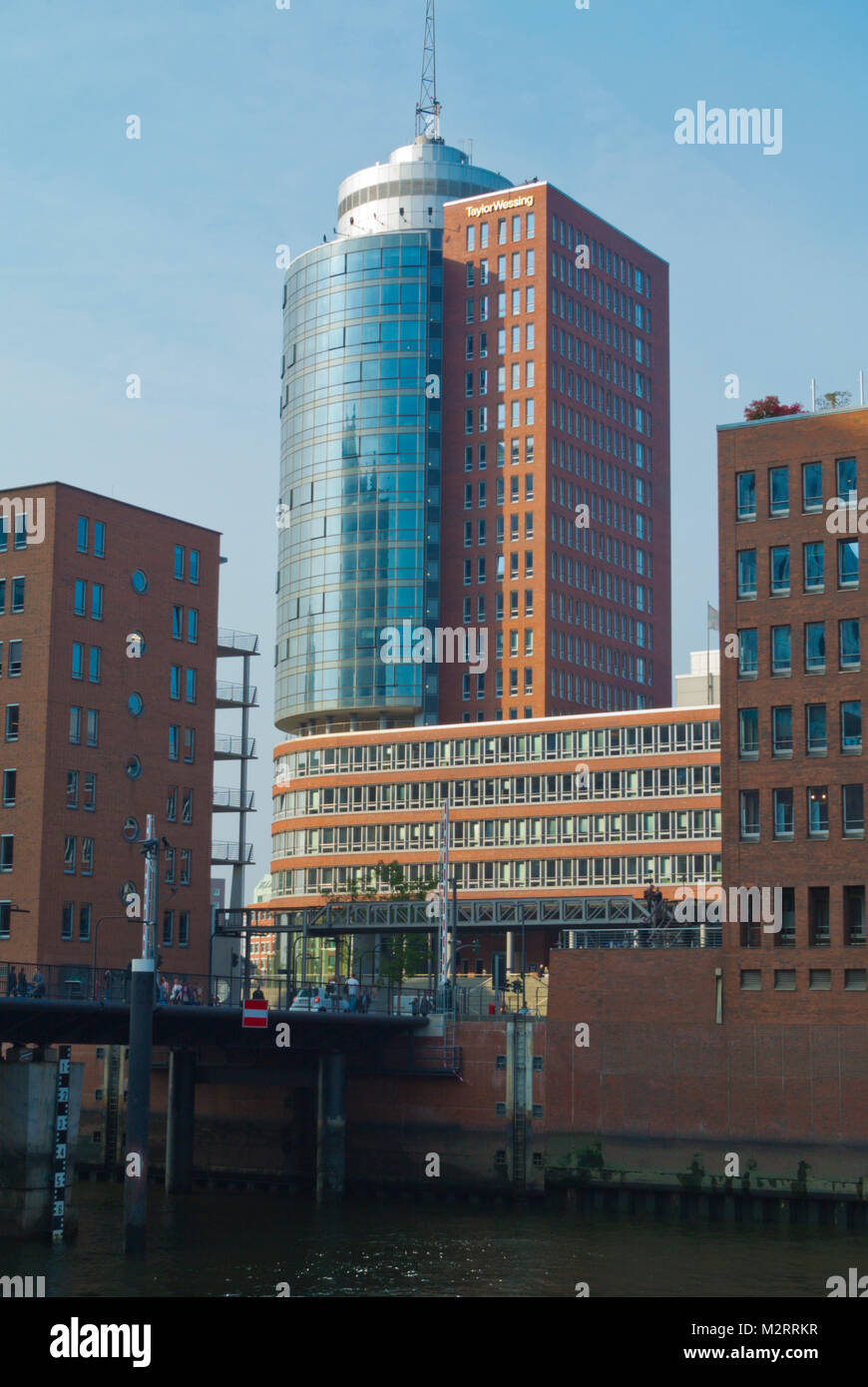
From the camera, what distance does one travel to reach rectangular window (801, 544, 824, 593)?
7850 centimetres

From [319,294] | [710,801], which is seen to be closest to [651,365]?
[319,294]

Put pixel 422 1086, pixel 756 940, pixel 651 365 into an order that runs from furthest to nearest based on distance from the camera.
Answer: pixel 651 365 < pixel 422 1086 < pixel 756 940

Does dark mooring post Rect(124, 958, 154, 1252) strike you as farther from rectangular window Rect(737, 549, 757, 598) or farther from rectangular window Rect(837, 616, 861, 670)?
rectangular window Rect(837, 616, 861, 670)

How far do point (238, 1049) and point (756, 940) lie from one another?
22846mm

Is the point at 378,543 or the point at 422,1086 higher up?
the point at 378,543

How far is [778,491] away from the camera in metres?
80.0

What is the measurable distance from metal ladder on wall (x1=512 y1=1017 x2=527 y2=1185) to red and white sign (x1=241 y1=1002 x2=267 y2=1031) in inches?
613

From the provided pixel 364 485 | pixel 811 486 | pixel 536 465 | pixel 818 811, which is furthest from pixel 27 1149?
pixel 364 485

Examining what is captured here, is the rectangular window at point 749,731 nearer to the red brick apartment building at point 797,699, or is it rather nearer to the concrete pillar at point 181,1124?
the red brick apartment building at point 797,699

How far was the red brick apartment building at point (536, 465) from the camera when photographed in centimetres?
16950

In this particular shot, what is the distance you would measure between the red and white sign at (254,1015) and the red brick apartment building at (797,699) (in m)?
20.1
